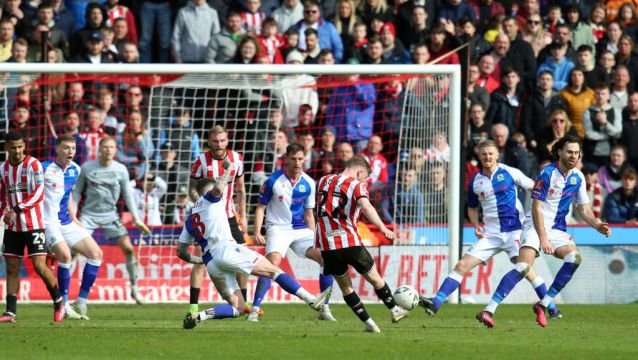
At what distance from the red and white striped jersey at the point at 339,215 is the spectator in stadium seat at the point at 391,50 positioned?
857 centimetres

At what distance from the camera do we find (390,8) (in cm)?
2159

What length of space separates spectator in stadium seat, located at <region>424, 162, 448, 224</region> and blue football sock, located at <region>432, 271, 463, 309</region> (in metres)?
4.06

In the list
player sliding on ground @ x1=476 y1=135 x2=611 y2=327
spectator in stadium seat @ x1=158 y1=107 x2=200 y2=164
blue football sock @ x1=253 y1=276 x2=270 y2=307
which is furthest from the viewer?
spectator in stadium seat @ x1=158 y1=107 x2=200 y2=164

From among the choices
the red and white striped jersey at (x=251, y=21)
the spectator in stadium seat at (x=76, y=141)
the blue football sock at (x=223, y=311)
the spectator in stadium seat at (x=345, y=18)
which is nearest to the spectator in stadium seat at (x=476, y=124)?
the spectator in stadium seat at (x=345, y=18)

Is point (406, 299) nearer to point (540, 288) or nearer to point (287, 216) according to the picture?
point (540, 288)

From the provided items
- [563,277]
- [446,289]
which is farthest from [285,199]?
[563,277]

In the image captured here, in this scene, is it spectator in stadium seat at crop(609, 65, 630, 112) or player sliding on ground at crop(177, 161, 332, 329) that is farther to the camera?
spectator in stadium seat at crop(609, 65, 630, 112)

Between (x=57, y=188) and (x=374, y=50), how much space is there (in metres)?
6.97

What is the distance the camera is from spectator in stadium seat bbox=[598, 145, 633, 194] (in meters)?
19.7

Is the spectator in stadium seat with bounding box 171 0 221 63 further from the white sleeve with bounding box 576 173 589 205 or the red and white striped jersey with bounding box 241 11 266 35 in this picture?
the white sleeve with bounding box 576 173 589 205

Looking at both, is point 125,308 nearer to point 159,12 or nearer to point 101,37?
point 101,37

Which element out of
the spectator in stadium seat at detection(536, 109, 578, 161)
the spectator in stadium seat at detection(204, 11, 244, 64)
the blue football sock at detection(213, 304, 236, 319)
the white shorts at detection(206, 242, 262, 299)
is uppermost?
the spectator in stadium seat at detection(204, 11, 244, 64)

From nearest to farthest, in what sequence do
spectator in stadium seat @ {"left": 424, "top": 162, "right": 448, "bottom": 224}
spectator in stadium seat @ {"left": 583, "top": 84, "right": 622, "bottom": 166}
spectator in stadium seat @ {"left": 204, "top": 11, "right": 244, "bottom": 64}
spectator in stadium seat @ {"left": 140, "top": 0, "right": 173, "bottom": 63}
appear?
1. spectator in stadium seat @ {"left": 424, "top": 162, "right": 448, "bottom": 224}
2. spectator in stadium seat @ {"left": 204, "top": 11, "right": 244, "bottom": 64}
3. spectator in stadium seat @ {"left": 583, "top": 84, "right": 622, "bottom": 166}
4. spectator in stadium seat @ {"left": 140, "top": 0, "right": 173, "bottom": 63}

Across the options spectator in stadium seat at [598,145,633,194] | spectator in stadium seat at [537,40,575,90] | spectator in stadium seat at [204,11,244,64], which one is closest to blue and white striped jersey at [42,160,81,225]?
spectator in stadium seat at [204,11,244,64]
